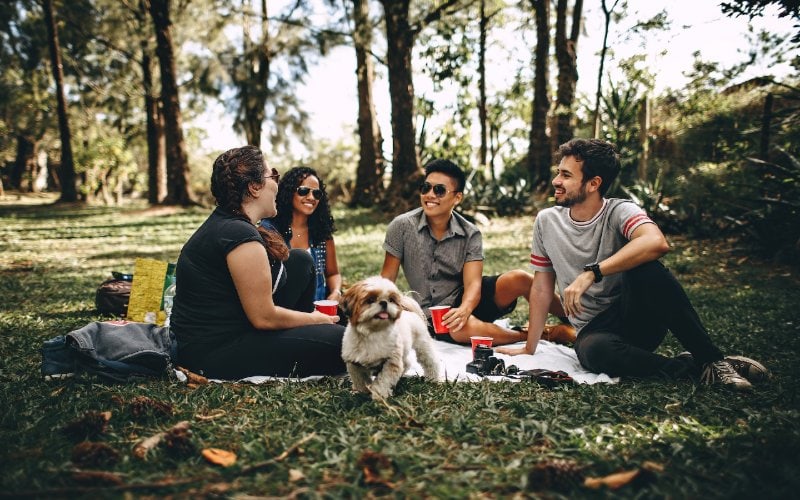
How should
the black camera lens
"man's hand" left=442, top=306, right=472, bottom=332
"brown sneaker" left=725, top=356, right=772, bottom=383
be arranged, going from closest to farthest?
"brown sneaker" left=725, top=356, right=772, bottom=383 < the black camera lens < "man's hand" left=442, top=306, right=472, bottom=332

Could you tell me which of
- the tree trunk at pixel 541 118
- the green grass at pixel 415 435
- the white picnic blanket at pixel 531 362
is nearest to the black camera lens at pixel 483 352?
the white picnic blanket at pixel 531 362

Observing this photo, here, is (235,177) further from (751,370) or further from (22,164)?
(22,164)

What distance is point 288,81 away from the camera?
→ 76.3 ft

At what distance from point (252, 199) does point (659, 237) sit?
259cm

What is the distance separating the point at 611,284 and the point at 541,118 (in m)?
14.1

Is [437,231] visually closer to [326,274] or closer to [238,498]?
[326,274]

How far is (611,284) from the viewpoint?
12.2ft

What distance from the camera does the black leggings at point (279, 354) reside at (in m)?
3.37

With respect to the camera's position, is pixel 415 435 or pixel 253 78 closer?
pixel 415 435

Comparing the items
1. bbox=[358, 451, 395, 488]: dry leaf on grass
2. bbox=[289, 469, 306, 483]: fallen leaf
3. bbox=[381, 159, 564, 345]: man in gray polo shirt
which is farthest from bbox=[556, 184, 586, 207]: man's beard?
bbox=[289, 469, 306, 483]: fallen leaf

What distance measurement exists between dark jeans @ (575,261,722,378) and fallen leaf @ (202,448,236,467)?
7.85 ft

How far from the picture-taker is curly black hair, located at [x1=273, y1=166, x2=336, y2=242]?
15.9 ft

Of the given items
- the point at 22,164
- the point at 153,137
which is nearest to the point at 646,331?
the point at 153,137

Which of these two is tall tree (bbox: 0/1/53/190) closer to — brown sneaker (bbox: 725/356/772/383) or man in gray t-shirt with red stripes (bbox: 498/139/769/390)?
man in gray t-shirt with red stripes (bbox: 498/139/769/390)
